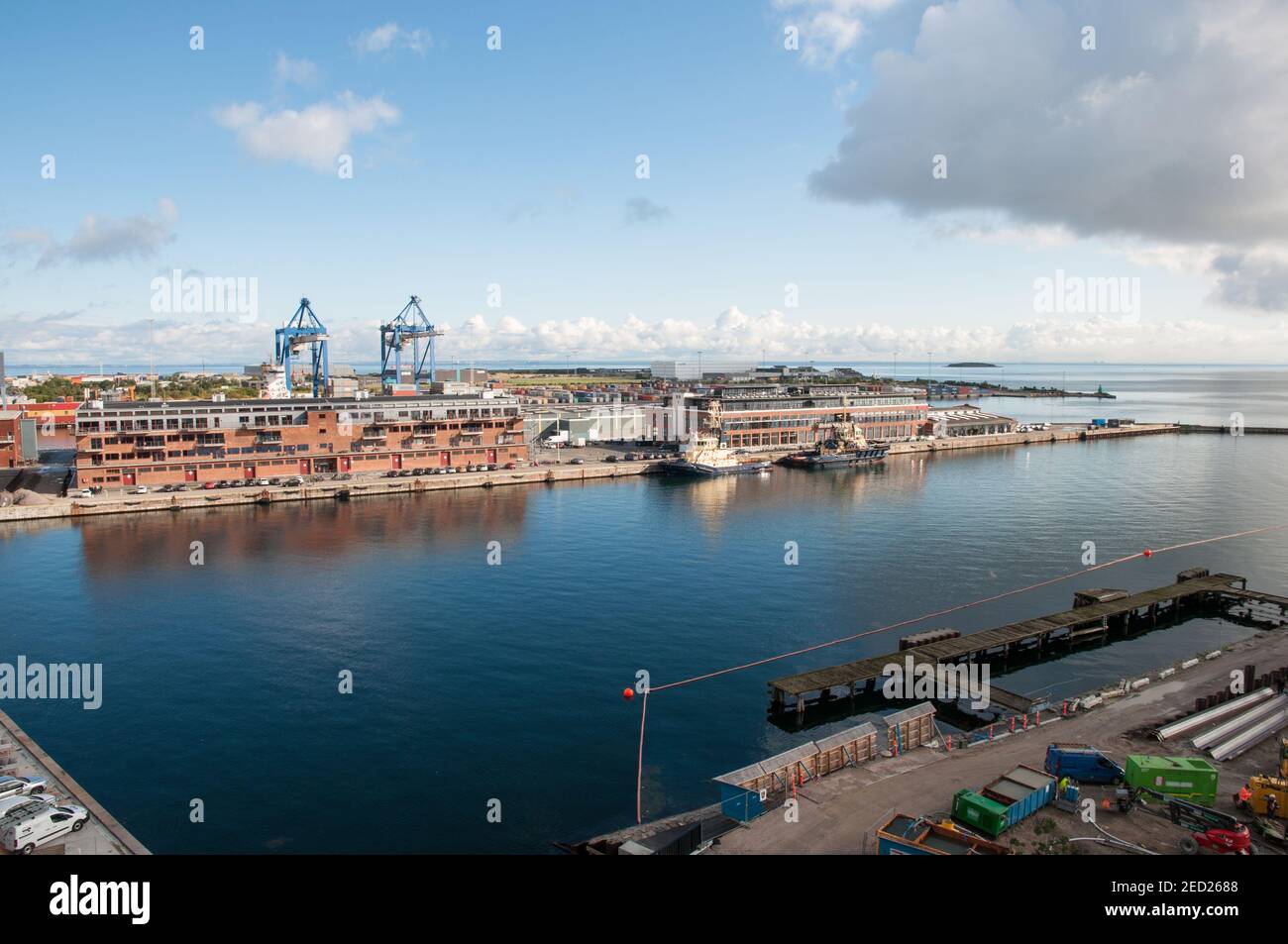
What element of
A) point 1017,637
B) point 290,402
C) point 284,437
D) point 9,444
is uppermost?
point 290,402

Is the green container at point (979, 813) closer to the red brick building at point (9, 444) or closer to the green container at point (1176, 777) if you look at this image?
the green container at point (1176, 777)

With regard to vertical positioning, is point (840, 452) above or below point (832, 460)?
above

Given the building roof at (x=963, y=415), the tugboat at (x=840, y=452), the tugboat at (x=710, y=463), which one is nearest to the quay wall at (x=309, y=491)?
the tugboat at (x=710, y=463)

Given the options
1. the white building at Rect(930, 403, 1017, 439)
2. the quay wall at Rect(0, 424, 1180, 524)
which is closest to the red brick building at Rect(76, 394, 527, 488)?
the quay wall at Rect(0, 424, 1180, 524)

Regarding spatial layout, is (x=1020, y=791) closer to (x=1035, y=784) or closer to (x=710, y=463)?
(x=1035, y=784)

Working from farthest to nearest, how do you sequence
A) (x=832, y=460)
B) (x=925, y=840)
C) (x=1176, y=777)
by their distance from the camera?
(x=832, y=460)
(x=1176, y=777)
(x=925, y=840)

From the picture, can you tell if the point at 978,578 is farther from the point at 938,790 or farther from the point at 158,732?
the point at 158,732

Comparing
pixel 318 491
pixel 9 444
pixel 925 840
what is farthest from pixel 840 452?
pixel 9 444

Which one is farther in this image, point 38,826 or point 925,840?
point 38,826
